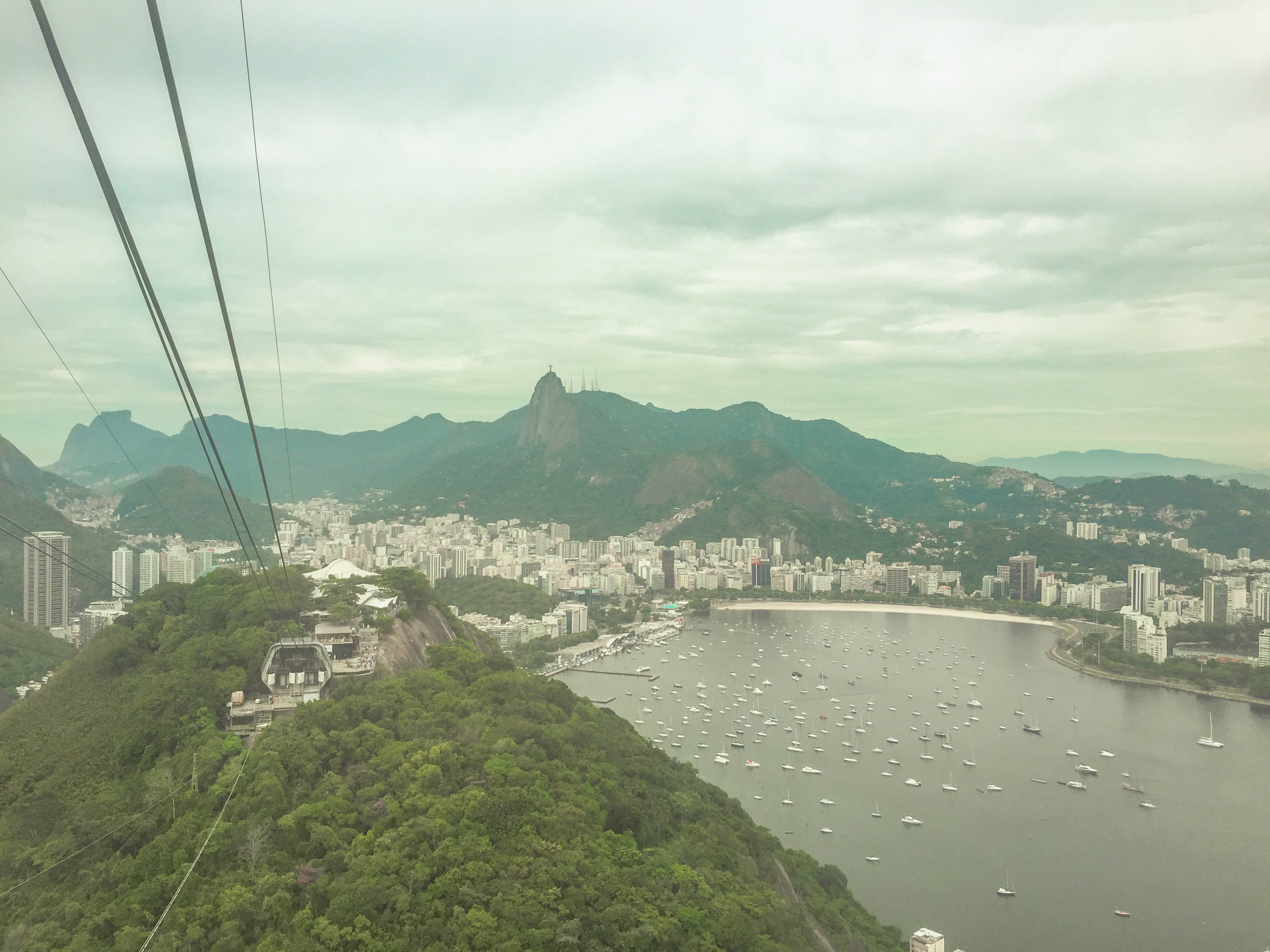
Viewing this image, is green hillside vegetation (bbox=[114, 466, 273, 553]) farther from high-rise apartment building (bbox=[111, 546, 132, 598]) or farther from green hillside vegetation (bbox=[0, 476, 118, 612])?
high-rise apartment building (bbox=[111, 546, 132, 598])

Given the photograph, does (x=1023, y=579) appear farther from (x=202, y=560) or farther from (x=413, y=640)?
(x=413, y=640)

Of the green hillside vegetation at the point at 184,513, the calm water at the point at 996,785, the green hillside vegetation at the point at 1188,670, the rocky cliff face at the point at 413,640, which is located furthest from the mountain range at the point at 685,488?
the green hillside vegetation at the point at 1188,670

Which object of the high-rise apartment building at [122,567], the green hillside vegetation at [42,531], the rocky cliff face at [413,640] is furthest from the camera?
the high-rise apartment building at [122,567]

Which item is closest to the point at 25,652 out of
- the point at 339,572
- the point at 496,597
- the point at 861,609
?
the point at 339,572

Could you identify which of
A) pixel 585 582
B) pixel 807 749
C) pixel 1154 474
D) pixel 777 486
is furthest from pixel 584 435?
pixel 807 749

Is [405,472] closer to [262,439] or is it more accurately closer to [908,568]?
[908,568]

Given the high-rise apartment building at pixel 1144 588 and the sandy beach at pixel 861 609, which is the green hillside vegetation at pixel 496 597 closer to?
the sandy beach at pixel 861 609
